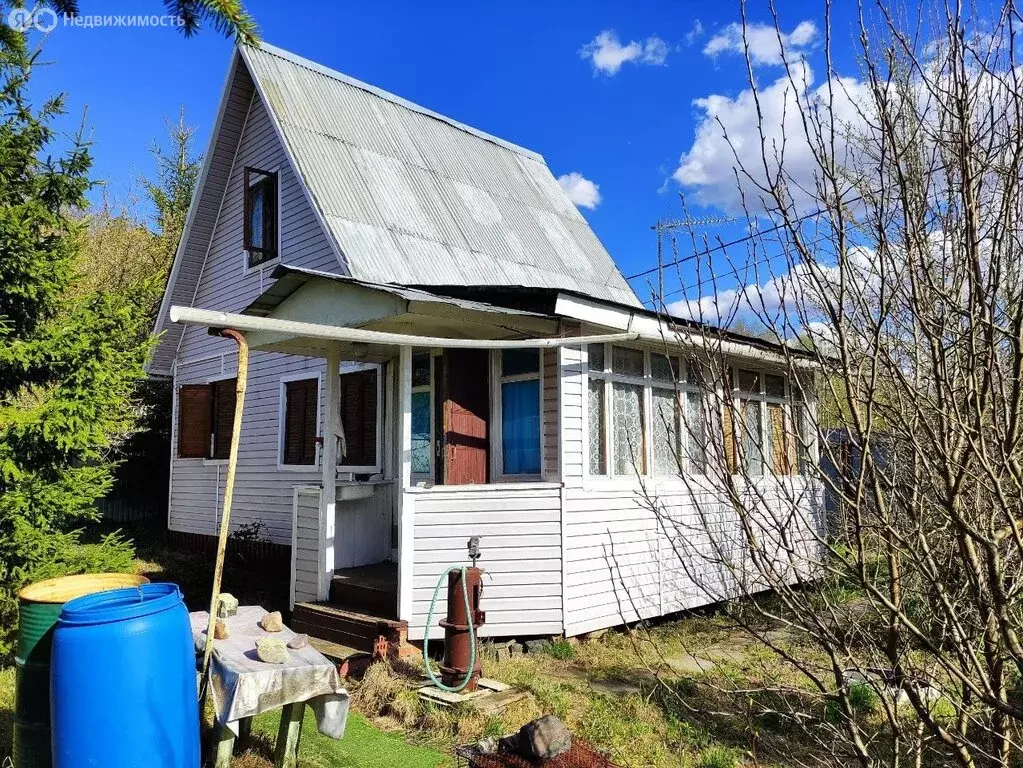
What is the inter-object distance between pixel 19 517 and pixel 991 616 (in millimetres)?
7621

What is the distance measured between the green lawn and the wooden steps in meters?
1.09

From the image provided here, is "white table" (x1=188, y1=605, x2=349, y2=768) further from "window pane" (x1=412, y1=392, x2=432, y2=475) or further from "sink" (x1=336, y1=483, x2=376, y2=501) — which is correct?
"window pane" (x1=412, y1=392, x2=432, y2=475)

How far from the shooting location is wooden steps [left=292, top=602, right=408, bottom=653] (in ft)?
20.2

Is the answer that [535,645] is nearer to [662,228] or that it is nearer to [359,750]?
[359,750]

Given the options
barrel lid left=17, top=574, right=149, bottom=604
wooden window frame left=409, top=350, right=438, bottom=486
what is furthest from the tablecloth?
wooden window frame left=409, top=350, right=438, bottom=486

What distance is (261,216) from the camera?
1077 cm

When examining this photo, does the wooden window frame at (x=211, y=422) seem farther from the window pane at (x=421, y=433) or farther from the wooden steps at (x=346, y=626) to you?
the wooden steps at (x=346, y=626)

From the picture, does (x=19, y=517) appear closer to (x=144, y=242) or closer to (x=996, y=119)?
(x=996, y=119)

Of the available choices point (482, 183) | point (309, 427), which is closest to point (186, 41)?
point (309, 427)

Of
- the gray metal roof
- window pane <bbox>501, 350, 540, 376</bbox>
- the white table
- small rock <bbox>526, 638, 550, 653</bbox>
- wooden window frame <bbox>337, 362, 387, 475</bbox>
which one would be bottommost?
small rock <bbox>526, 638, 550, 653</bbox>

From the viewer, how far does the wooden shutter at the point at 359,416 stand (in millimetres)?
9008

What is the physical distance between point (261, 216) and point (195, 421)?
3869 millimetres

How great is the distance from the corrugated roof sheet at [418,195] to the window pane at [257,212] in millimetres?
1365

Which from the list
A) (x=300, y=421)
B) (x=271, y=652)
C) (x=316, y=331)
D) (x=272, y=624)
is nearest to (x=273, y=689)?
(x=271, y=652)
